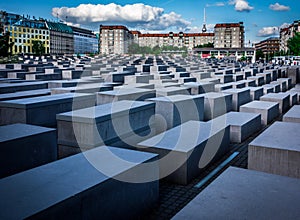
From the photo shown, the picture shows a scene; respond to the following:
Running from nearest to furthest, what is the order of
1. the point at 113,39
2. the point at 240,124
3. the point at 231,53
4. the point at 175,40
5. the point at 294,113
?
the point at 240,124, the point at 294,113, the point at 231,53, the point at 113,39, the point at 175,40

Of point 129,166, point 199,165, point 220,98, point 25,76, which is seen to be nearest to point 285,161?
point 199,165

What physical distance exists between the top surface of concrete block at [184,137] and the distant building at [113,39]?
427 ft

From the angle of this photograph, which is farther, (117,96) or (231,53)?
(231,53)

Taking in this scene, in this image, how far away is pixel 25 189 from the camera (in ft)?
12.1

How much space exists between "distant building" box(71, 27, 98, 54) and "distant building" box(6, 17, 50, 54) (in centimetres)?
2808

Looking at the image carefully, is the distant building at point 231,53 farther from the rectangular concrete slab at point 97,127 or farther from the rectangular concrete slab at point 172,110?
the rectangular concrete slab at point 97,127

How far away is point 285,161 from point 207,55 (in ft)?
295

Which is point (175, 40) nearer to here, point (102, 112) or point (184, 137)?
point (102, 112)

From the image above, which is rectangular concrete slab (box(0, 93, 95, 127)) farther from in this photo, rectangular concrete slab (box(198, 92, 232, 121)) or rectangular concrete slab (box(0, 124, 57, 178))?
rectangular concrete slab (box(198, 92, 232, 121))

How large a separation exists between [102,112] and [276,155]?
350 centimetres

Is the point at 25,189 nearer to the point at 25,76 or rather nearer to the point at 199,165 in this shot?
the point at 199,165

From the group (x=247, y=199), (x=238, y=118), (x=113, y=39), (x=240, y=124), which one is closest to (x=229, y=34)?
(x=113, y=39)

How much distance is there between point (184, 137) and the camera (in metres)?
6.66

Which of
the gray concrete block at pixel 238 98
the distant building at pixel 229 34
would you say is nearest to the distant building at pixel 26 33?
the distant building at pixel 229 34
